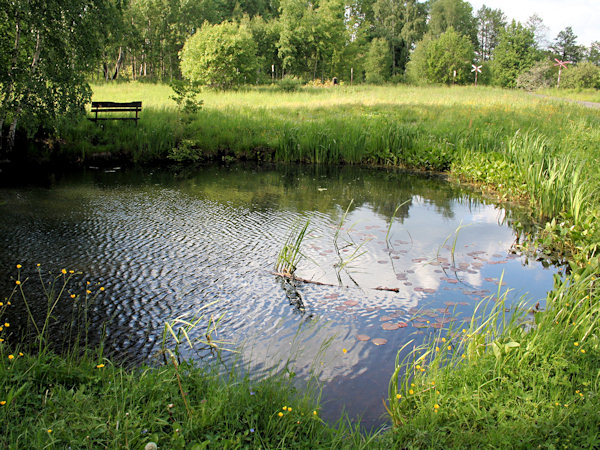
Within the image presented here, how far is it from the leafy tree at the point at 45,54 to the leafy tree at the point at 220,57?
15935 millimetres

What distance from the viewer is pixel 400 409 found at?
3.42 m

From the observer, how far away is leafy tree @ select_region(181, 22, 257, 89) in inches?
1109

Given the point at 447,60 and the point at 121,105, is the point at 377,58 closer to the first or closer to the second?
the point at 447,60

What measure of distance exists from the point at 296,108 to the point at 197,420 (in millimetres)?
17214

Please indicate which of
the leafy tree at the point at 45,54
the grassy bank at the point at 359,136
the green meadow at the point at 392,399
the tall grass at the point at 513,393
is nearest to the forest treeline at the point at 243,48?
the leafy tree at the point at 45,54

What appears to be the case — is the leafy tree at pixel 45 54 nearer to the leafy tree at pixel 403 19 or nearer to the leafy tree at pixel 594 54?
the leafy tree at pixel 403 19

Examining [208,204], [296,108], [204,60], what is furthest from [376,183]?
[204,60]

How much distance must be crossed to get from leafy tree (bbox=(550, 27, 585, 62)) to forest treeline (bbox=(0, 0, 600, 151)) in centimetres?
14

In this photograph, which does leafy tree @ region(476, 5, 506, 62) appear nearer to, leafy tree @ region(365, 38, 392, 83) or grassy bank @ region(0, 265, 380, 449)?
leafy tree @ region(365, 38, 392, 83)

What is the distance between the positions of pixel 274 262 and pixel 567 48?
2974 inches

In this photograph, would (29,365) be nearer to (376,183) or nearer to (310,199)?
(310,199)

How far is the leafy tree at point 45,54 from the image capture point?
36.8ft

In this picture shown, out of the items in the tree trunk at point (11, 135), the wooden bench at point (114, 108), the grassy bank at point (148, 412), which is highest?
the wooden bench at point (114, 108)

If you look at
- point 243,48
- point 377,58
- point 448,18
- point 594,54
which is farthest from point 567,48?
point 243,48
